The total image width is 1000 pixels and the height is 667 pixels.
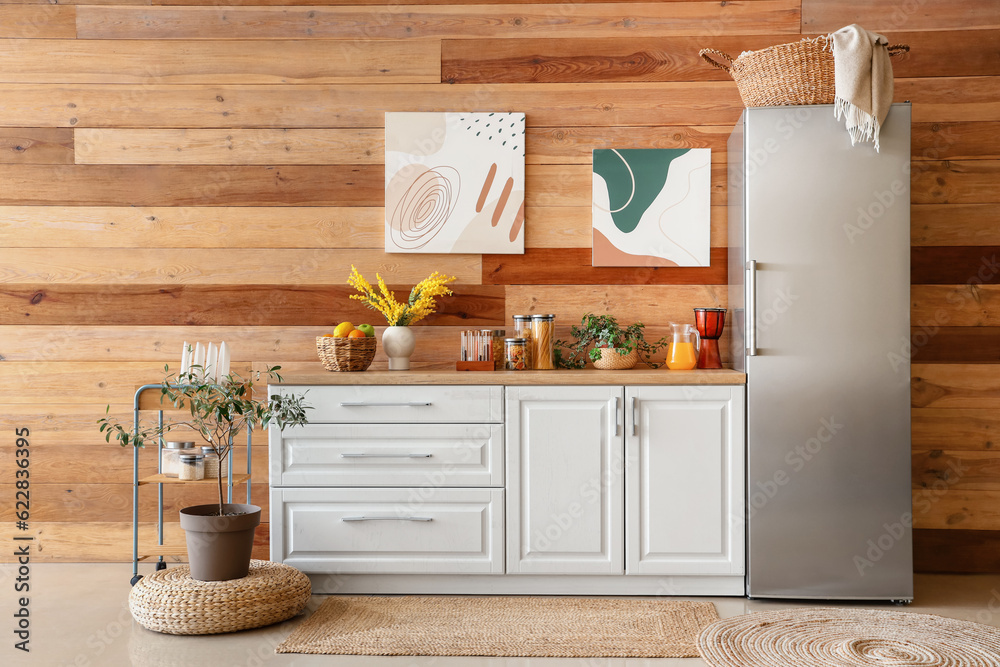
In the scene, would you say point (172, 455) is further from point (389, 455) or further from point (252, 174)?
point (252, 174)

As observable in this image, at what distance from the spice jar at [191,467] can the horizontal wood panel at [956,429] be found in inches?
112

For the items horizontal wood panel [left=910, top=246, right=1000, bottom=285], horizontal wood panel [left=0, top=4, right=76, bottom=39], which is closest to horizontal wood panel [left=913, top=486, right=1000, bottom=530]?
horizontal wood panel [left=910, top=246, right=1000, bottom=285]

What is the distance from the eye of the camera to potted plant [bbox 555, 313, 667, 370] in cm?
300

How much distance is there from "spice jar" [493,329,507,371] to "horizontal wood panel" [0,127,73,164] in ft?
6.49

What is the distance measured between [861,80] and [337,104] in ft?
6.69

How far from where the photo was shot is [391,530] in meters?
2.77

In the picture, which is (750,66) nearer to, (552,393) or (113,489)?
(552,393)

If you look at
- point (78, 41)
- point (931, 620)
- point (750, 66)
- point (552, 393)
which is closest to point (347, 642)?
point (552, 393)

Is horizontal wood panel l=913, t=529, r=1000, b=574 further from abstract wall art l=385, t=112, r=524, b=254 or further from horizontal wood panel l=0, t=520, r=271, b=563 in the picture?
horizontal wood panel l=0, t=520, r=271, b=563

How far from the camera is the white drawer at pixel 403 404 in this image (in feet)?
9.09

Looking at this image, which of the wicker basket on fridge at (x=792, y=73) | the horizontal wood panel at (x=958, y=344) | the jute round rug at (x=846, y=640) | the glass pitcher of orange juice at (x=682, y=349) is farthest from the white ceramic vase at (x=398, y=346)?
the horizontal wood panel at (x=958, y=344)

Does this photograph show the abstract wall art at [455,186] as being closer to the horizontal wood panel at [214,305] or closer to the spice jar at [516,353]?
the horizontal wood panel at [214,305]

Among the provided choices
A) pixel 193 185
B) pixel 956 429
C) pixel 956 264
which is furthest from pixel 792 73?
pixel 193 185

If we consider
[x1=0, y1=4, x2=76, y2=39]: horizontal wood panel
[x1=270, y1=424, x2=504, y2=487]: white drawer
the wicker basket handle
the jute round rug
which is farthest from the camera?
[x1=0, y1=4, x2=76, y2=39]: horizontal wood panel
